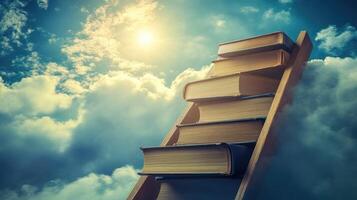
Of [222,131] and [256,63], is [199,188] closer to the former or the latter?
[222,131]

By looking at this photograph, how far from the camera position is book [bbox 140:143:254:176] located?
934 mm

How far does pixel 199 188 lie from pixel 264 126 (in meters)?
0.24

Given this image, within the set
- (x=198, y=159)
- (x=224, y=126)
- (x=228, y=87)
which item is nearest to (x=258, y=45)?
(x=228, y=87)

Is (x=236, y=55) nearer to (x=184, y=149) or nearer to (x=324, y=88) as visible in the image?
(x=324, y=88)

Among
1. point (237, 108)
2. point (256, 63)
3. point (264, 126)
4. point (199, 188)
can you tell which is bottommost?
point (199, 188)

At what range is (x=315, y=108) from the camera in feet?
3.75

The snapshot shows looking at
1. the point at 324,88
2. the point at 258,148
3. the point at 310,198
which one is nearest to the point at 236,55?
the point at 324,88

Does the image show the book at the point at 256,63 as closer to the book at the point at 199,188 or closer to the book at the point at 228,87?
the book at the point at 228,87

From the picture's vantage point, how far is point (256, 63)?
1240 mm

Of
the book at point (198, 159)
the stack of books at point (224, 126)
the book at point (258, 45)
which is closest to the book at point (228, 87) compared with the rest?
the stack of books at point (224, 126)

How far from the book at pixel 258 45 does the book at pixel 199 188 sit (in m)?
0.46

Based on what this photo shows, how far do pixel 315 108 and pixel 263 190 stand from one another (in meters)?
0.31

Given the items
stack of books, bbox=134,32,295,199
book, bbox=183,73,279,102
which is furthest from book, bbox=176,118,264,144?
book, bbox=183,73,279,102

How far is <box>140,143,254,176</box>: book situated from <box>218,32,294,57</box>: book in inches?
14.0
